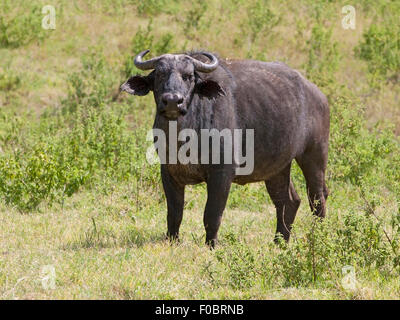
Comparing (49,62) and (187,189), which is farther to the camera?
(49,62)

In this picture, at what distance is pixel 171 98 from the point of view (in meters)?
6.02

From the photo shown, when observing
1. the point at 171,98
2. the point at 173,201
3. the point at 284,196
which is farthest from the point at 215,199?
the point at 284,196

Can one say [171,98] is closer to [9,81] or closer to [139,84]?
[139,84]

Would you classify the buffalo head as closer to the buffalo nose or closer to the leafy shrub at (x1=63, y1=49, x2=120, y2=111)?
the buffalo nose

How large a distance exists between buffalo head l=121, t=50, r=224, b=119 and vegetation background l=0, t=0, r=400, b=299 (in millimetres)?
1232

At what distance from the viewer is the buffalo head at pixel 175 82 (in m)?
6.11

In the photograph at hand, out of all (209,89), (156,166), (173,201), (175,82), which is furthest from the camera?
(156,166)

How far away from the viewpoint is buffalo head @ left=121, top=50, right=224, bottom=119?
611 centimetres

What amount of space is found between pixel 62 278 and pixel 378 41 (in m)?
10.9

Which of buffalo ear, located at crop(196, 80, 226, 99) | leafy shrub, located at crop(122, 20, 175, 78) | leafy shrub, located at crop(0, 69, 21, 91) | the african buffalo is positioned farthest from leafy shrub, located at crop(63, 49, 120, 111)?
buffalo ear, located at crop(196, 80, 226, 99)

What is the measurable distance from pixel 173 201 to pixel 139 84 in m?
1.19

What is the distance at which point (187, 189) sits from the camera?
9.47 metres
